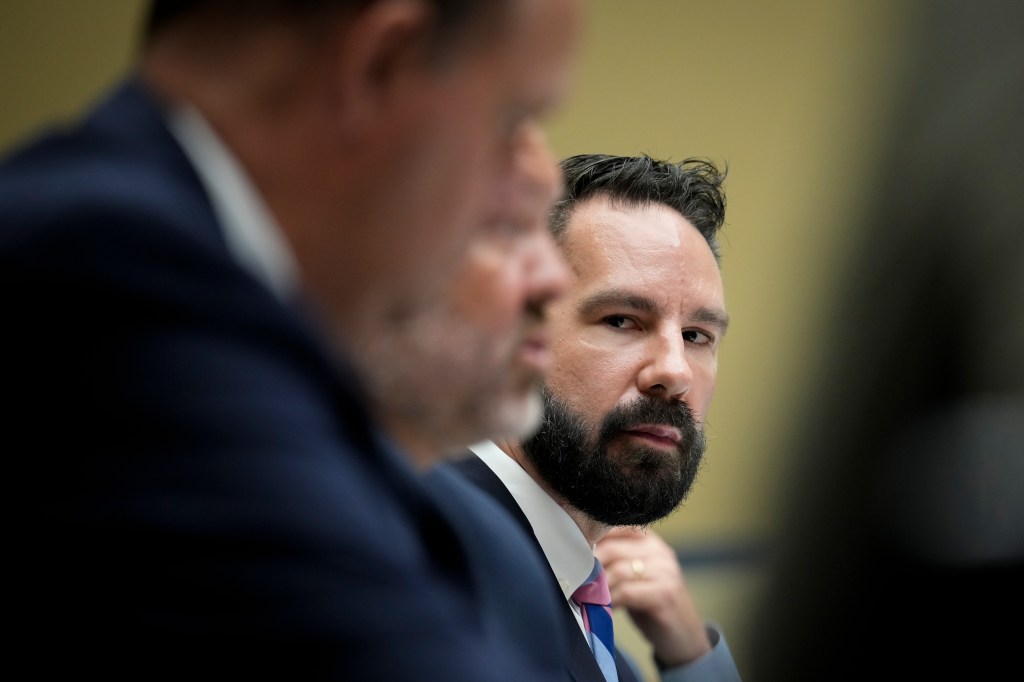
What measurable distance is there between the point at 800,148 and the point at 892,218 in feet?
11.7

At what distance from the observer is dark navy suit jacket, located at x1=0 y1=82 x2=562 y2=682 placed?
400 mm

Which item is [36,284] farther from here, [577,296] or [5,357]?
[577,296]

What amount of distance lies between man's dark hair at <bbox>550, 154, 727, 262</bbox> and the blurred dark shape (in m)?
1.32

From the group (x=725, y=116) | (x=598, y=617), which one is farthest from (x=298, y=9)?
(x=725, y=116)

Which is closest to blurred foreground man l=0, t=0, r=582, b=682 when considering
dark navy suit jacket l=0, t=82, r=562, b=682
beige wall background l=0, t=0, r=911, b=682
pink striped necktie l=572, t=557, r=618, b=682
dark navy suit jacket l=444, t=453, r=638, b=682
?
dark navy suit jacket l=0, t=82, r=562, b=682

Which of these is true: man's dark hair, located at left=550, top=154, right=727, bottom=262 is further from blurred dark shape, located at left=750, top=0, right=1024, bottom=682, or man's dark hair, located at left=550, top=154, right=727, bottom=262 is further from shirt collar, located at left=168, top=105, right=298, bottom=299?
blurred dark shape, located at left=750, top=0, right=1024, bottom=682

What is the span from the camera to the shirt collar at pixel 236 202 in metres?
0.49

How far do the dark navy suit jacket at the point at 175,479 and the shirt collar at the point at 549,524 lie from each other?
0.99m

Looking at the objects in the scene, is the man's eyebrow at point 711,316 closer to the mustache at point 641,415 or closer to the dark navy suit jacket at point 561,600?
the mustache at point 641,415

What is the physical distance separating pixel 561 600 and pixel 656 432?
0.31 meters

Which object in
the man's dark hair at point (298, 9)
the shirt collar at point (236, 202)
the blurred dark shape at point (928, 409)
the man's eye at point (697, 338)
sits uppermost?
the man's eye at point (697, 338)

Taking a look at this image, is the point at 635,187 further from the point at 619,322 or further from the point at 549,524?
the point at 549,524

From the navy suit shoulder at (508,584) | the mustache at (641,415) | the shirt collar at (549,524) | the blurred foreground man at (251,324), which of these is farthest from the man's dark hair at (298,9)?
the mustache at (641,415)

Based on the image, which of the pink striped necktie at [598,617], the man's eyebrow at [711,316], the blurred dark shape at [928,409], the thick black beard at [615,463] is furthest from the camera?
the man's eyebrow at [711,316]
